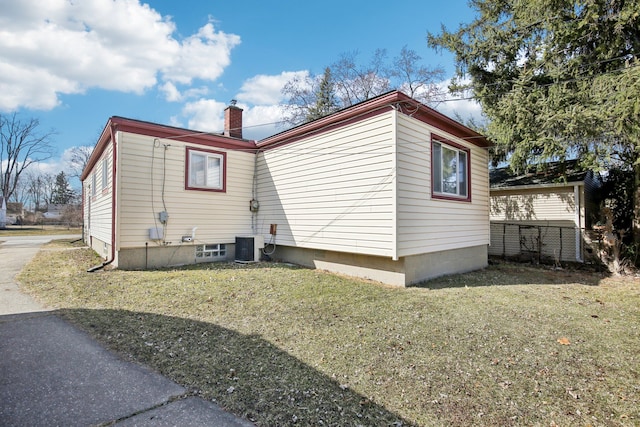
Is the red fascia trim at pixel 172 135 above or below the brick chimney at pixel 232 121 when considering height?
below

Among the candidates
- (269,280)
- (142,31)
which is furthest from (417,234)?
(142,31)

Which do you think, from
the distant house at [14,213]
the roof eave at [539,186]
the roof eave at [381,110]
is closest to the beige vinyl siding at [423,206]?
the roof eave at [381,110]

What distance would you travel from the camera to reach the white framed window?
9.12 m

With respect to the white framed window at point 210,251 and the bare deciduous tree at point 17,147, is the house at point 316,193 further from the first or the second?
the bare deciduous tree at point 17,147

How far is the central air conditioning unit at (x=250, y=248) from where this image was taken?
9.17 meters

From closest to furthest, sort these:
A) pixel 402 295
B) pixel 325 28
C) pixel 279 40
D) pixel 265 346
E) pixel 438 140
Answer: pixel 265 346
pixel 402 295
pixel 438 140
pixel 279 40
pixel 325 28

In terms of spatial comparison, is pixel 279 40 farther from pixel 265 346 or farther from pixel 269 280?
pixel 265 346

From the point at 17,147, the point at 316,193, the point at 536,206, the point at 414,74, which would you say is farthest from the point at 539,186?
the point at 17,147

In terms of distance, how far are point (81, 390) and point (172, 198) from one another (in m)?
6.44

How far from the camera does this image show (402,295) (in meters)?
5.98

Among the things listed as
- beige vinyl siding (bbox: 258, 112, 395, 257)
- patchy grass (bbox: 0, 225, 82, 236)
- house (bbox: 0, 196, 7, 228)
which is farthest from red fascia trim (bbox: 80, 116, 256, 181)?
house (bbox: 0, 196, 7, 228)

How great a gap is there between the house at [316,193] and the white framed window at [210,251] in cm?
3

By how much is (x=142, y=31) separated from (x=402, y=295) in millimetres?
10084

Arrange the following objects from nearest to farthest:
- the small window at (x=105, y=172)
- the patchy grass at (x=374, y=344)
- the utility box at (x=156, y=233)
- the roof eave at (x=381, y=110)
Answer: the patchy grass at (x=374, y=344)
the roof eave at (x=381, y=110)
the utility box at (x=156, y=233)
the small window at (x=105, y=172)
